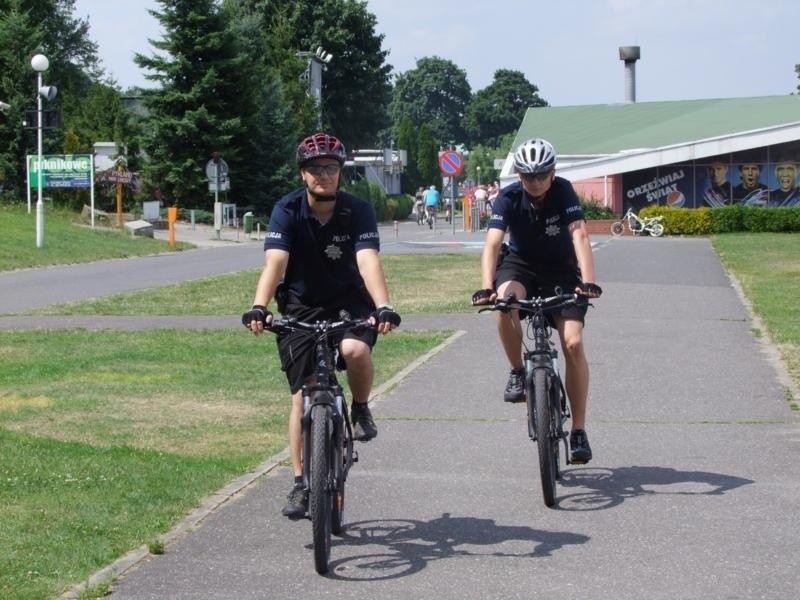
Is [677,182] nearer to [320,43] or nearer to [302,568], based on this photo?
[320,43]

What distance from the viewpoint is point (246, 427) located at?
9531 mm

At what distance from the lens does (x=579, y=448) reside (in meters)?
7.62

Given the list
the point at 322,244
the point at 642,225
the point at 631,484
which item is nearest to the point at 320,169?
the point at 322,244

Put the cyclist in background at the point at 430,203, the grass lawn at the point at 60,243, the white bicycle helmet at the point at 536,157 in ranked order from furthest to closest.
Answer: the cyclist in background at the point at 430,203 → the grass lawn at the point at 60,243 → the white bicycle helmet at the point at 536,157

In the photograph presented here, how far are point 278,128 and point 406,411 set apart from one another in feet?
172

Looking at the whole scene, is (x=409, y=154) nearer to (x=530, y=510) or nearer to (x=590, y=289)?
(x=590, y=289)

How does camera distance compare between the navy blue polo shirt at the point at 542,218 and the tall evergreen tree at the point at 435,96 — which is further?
the tall evergreen tree at the point at 435,96

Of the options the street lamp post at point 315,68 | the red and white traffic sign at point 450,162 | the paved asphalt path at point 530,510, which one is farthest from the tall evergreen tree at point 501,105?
the paved asphalt path at point 530,510

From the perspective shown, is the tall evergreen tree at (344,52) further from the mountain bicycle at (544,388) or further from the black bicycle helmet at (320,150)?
the black bicycle helmet at (320,150)

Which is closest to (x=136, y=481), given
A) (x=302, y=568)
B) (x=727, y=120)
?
(x=302, y=568)

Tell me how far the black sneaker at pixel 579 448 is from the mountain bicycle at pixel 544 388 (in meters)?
0.19

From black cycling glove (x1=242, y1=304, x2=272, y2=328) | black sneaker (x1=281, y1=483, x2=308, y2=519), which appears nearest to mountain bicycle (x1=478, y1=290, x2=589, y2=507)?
black sneaker (x1=281, y1=483, x2=308, y2=519)

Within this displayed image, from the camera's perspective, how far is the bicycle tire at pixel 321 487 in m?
5.60

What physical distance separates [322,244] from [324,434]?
950 mm
